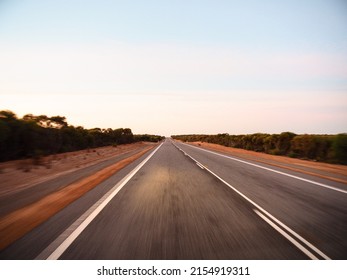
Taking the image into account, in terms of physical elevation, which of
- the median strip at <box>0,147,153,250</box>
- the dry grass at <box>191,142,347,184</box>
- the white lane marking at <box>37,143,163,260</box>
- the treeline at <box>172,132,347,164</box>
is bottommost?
the median strip at <box>0,147,153,250</box>

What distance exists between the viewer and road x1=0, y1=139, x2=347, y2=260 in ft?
12.9

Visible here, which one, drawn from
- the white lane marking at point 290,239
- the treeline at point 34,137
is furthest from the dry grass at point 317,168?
the treeline at point 34,137

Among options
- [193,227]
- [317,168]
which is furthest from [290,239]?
[317,168]

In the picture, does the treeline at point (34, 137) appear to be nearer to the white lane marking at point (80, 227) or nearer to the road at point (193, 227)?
the white lane marking at point (80, 227)

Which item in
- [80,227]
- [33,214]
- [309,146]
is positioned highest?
[309,146]

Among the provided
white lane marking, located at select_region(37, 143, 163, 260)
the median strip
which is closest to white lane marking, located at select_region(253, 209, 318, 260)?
white lane marking, located at select_region(37, 143, 163, 260)

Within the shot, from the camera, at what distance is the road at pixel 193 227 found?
3.93 meters

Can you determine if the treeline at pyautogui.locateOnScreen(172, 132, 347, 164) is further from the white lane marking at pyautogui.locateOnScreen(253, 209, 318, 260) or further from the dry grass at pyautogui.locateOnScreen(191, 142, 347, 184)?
the white lane marking at pyautogui.locateOnScreen(253, 209, 318, 260)

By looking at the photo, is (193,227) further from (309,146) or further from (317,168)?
(309,146)

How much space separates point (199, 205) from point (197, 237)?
7.61ft

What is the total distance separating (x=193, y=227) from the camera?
16.4 feet

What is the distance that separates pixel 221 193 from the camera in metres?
8.36
